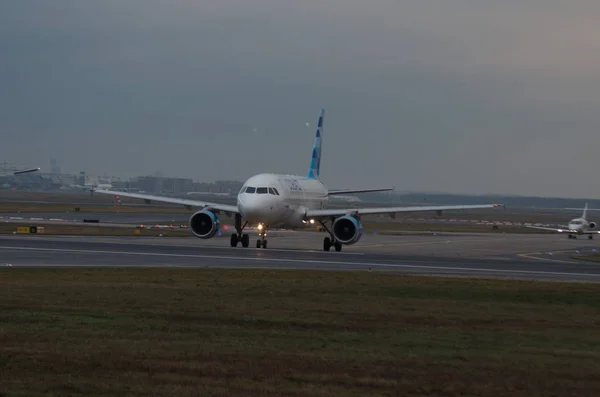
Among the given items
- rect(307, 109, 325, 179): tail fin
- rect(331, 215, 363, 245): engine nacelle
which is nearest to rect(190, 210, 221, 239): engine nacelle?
rect(331, 215, 363, 245): engine nacelle

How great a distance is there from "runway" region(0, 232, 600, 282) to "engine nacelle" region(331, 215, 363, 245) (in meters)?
0.80

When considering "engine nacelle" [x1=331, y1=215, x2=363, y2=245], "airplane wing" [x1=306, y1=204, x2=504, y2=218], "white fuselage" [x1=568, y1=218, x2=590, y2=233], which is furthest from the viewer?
"white fuselage" [x1=568, y1=218, x2=590, y2=233]

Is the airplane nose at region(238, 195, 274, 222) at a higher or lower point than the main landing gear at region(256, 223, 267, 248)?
higher

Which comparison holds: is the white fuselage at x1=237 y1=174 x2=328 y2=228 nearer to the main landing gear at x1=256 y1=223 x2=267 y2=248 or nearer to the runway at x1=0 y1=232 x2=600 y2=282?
the main landing gear at x1=256 y1=223 x2=267 y2=248

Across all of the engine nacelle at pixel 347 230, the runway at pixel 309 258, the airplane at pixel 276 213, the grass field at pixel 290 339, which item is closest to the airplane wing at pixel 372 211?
the airplane at pixel 276 213

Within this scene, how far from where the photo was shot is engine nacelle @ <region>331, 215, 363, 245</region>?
5719 cm

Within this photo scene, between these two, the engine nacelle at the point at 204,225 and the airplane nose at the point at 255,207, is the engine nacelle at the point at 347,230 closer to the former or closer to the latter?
the airplane nose at the point at 255,207

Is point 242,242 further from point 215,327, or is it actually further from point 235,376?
point 235,376

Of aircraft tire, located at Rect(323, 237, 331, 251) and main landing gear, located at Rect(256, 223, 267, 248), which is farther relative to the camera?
aircraft tire, located at Rect(323, 237, 331, 251)

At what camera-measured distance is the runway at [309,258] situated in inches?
1617

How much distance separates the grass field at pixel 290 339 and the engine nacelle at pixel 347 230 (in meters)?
25.3

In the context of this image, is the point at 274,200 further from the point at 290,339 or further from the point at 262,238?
the point at 290,339

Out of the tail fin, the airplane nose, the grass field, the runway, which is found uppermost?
the tail fin

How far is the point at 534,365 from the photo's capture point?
17078mm
